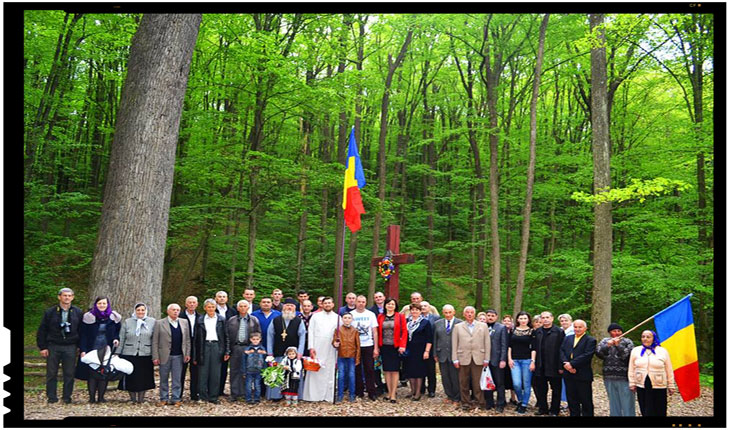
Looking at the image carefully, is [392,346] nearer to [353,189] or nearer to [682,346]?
[353,189]

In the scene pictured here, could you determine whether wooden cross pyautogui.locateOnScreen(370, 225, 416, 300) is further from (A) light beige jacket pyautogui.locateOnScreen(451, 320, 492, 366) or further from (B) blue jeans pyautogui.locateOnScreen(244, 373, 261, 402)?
(B) blue jeans pyautogui.locateOnScreen(244, 373, 261, 402)

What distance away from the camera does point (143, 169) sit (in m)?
7.28

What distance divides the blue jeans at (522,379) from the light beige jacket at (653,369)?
1.32m

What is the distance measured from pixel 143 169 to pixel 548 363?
5.99 meters

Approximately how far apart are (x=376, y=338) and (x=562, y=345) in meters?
2.44

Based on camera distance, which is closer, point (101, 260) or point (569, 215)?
point (101, 260)

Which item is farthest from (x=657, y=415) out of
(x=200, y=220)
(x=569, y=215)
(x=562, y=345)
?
(x=569, y=215)

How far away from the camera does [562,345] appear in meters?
6.52

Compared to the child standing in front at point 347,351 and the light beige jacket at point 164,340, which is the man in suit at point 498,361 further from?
the light beige jacket at point 164,340

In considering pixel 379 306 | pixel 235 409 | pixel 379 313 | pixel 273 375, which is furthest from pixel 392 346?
pixel 235 409

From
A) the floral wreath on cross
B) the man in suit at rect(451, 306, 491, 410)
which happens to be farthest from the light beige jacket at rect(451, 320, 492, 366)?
the floral wreath on cross

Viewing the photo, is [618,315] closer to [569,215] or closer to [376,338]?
[569,215]

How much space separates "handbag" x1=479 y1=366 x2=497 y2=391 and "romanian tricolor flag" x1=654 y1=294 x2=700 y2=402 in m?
2.10

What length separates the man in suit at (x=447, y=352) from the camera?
7352 millimetres
